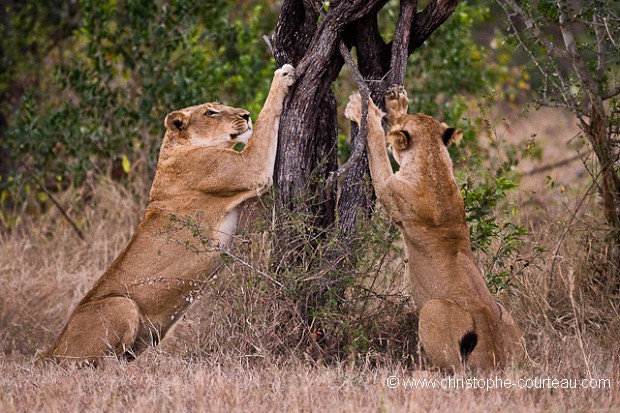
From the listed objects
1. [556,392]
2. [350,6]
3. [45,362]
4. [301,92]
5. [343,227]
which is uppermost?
[350,6]

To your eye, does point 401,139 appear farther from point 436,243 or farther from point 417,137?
point 436,243

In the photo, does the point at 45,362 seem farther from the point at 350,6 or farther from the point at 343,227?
the point at 350,6

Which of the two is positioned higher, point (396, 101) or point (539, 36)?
point (539, 36)

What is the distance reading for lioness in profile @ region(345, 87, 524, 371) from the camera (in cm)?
605

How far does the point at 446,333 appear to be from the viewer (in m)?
6.07

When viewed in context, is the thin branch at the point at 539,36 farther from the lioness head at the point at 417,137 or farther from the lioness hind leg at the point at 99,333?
the lioness hind leg at the point at 99,333

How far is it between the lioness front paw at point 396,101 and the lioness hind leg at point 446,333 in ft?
4.34

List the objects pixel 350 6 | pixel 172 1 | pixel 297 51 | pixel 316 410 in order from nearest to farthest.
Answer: pixel 316 410 < pixel 350 6 < pixel 297 51 < pixel 172 1

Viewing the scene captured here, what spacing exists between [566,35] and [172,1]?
4702mm

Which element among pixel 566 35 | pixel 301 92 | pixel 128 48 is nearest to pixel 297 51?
pixel 301 92

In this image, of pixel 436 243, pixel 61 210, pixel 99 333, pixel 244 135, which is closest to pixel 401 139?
pixel 436 243

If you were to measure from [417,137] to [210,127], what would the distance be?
1.54m

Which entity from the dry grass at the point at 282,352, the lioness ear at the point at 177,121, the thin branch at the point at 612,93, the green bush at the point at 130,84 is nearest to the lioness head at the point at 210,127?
the lioness ear at the point at 177,121

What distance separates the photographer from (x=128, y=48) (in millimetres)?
10867
